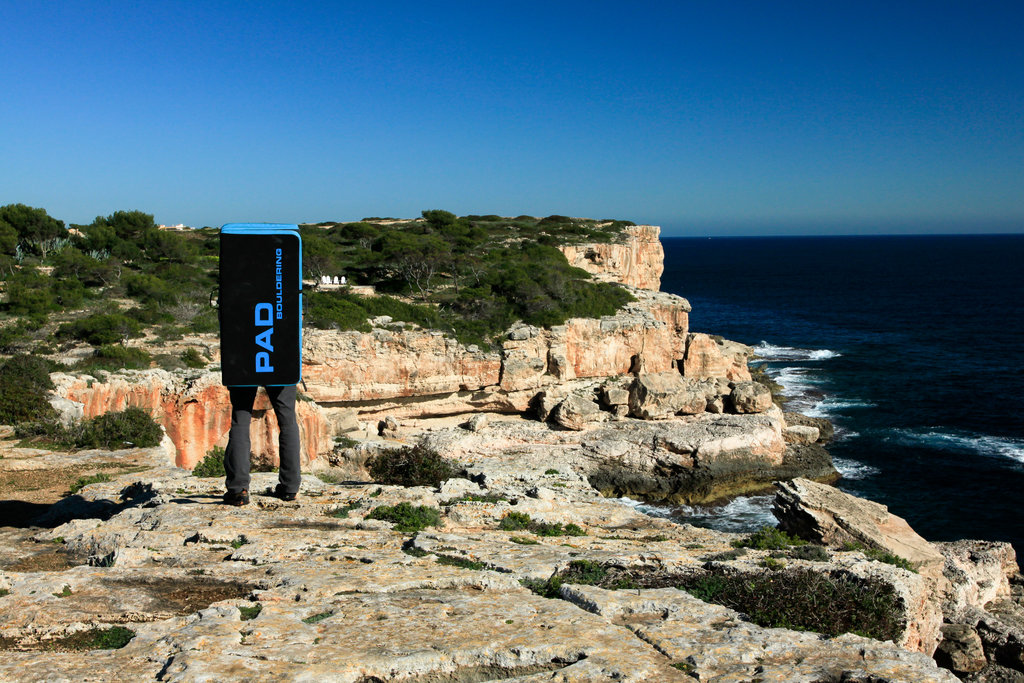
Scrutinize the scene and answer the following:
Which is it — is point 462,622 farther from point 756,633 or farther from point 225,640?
point 756,633

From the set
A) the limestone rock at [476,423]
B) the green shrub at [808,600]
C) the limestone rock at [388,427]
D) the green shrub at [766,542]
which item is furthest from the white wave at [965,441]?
the green shrub at [808,600]

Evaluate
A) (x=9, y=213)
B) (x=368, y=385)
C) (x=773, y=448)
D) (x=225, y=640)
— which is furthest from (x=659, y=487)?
(x=9, y=213)

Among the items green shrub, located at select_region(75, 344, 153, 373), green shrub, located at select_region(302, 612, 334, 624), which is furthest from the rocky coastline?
green shrub, located at select_region(75, 344, 153, 373)

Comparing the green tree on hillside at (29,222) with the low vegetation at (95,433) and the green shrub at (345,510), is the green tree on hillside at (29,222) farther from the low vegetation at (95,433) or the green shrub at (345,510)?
the green shrub at (345,510)

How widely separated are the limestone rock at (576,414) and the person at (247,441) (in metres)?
21.7

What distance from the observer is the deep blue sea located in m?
26.1

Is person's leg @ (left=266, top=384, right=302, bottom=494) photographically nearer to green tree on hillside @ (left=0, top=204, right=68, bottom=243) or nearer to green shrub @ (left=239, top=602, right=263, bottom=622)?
green shrub @ (left=239, top=602, right=263, bottom=622)

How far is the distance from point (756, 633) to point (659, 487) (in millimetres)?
21290

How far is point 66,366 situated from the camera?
21125 millimetres

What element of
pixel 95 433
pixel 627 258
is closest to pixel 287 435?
pixel 95 433

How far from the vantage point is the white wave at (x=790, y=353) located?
52.9 m

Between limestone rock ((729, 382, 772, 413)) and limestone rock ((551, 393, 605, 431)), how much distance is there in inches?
264

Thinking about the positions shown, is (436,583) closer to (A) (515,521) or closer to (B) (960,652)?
(A) (515,521)

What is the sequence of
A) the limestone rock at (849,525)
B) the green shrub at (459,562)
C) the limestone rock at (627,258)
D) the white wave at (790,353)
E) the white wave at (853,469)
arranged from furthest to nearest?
the white wave at (790,353), the limestone rock at (627,258), the white wave at (853,469), the limestone rock at (849,525), the green shrub at (459,562)
